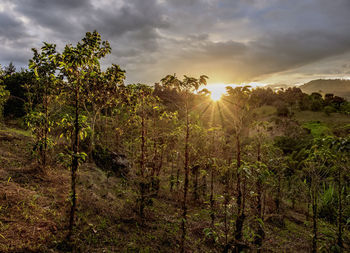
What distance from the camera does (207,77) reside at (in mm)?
5605

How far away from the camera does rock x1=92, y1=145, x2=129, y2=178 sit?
44.5 feet

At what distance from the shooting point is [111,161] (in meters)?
13.9

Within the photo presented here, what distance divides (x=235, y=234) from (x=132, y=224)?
188 inches

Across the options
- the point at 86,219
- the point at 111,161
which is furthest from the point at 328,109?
the point at 86,219

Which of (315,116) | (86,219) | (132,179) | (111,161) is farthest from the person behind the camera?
(315,116)

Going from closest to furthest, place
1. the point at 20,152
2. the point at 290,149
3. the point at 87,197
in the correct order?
the point at 87,197
the point at 20,152
the point at 290,149

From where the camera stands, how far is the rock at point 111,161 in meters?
13.6

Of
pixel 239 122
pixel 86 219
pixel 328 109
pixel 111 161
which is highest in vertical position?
pixel 328 109

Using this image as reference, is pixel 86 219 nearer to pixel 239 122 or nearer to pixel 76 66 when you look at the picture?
pixel 76 66

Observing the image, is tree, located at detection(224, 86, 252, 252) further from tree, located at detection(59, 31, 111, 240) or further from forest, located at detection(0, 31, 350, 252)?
tree, located at detection(59, 31, 111, 240)

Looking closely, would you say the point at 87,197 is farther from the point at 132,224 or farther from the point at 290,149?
the point at 290,149

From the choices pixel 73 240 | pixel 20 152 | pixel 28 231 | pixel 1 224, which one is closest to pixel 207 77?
pixel 73 240

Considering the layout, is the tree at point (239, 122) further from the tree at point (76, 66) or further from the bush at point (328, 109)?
the bush at point (328, 109)

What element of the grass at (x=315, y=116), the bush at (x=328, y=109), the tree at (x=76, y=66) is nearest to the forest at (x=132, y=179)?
the tree at (x=76, y=66)
